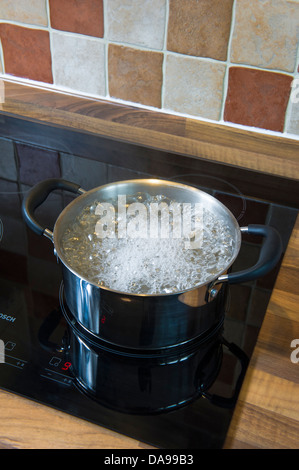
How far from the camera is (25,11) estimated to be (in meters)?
0.97

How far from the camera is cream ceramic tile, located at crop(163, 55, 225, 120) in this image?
894 millimetres

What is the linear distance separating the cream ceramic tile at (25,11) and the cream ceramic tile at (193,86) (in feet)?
0.91

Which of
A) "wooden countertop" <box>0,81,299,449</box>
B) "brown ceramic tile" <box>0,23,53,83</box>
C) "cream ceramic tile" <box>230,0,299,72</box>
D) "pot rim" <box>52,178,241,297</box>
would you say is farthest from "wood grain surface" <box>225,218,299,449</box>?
"brown ceramic tile" <box>0,23,53,83</box>

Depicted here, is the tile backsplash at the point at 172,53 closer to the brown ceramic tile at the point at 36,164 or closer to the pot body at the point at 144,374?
the brown ceramic tile at the point at 36,164

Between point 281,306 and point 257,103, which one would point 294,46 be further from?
point 281,306

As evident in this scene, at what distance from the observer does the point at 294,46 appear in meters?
0.82

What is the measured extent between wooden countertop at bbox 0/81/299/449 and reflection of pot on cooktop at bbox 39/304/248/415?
0.10 ft

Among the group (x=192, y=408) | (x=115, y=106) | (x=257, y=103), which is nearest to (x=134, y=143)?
(x=115, y=106)

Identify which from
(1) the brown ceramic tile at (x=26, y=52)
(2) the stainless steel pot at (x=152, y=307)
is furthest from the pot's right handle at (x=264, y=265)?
(1) the brown ceramic tile at (x=26, y=52)

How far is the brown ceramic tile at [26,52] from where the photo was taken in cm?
100

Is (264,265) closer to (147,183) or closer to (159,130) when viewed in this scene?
(147,183)

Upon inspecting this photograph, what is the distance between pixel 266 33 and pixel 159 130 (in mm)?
262

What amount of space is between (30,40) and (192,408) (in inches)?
32.2

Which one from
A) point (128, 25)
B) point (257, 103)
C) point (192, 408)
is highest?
point (128, 25)
